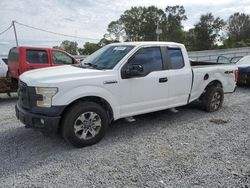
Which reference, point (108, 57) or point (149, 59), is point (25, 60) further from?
point (149, 59)

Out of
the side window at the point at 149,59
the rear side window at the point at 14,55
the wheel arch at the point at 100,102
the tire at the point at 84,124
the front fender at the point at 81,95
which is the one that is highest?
the rear side window at the point at 14,55

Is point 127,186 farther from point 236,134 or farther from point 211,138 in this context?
point 236,134

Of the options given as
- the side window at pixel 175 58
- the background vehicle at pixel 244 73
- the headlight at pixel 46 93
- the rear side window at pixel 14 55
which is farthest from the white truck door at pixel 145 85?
the background vehicle at pixel 244 73

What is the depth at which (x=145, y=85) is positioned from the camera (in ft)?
15.9

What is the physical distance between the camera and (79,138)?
4.21 m

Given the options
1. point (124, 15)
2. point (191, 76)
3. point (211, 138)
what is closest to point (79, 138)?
point (211, 138)

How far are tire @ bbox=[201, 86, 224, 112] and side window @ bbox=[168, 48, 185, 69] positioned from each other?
1347 millimetres

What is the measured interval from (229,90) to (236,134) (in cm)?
233

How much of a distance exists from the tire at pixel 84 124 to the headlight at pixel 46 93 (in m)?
0.36

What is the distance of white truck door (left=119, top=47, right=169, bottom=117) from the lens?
4.64 m

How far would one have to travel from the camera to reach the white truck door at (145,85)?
4.64m

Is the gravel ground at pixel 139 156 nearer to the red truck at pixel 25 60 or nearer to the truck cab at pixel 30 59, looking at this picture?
the red truck at pixel 25 60

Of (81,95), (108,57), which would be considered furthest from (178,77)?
(81,95)

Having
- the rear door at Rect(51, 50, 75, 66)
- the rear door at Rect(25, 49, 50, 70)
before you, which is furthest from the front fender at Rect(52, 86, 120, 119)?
the rear door at Rect(51, 50, 75, 66)
